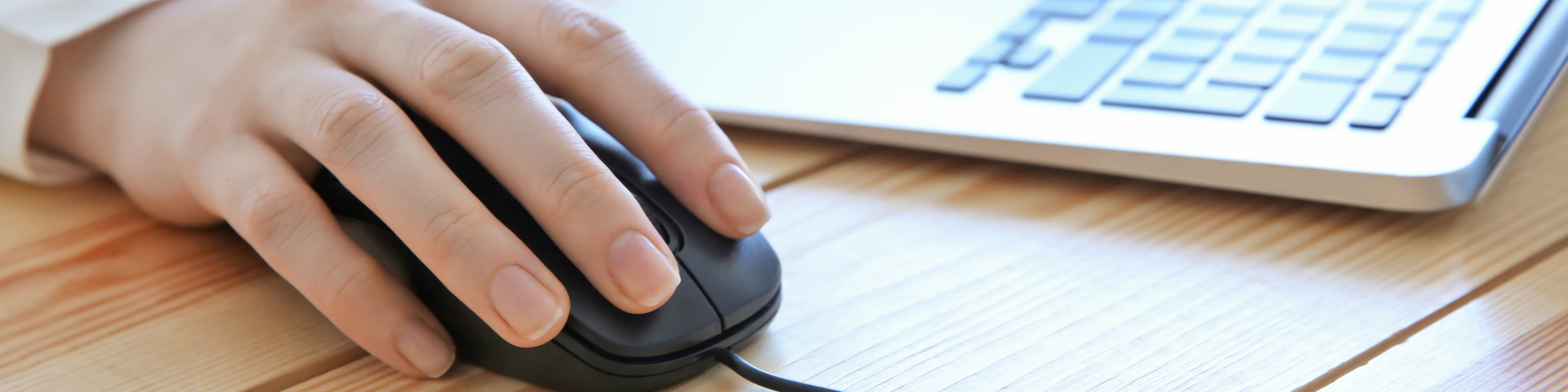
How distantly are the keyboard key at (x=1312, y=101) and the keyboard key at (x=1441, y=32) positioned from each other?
0.06 metres

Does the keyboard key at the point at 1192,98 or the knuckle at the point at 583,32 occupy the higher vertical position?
the keyboard key at the point at 1192,98

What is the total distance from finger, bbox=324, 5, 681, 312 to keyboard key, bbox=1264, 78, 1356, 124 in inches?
10.7

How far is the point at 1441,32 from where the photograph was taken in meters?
0.47

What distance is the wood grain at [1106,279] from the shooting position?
350 millimetres

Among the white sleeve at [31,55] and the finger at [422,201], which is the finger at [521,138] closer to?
the finger at [422,201]

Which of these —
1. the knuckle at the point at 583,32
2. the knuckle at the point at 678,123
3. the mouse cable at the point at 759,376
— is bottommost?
the mouse cable at the point at 759,376

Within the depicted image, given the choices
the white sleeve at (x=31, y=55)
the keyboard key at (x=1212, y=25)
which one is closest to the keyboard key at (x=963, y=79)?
the keyboard key at (x=1212, y=25)

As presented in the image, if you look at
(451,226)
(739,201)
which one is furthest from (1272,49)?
(451,226)

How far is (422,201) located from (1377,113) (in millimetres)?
376

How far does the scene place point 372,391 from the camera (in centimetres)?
38

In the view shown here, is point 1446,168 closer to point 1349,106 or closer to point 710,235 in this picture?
point 1349,106

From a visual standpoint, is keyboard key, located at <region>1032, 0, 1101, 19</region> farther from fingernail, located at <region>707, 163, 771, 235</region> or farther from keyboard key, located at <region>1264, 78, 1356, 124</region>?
fingernail, located at <region>707, 163, 771, 235</region>

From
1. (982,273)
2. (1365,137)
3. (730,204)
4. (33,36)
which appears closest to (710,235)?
(730,204)

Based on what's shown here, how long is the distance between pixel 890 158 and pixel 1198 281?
0.18m
